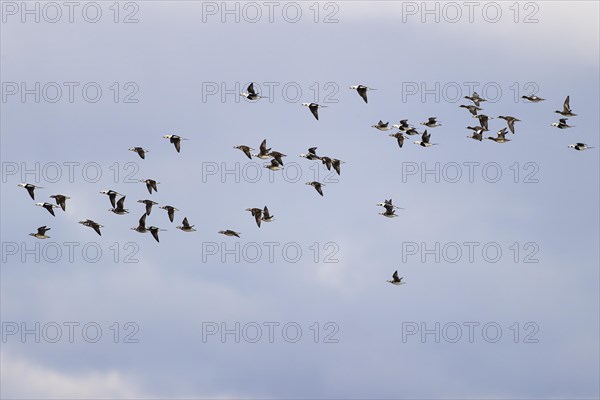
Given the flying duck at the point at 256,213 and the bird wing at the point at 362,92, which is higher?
the bird wing at the point at 362,92

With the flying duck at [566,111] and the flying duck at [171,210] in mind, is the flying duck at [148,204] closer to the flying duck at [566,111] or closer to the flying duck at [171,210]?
the flying duck at [171,210]

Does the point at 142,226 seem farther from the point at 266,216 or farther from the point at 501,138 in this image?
the point at 501,138

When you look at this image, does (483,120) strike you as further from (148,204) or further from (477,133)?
(148,204)

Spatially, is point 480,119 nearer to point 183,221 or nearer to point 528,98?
point 528,98

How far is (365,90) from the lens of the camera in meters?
141

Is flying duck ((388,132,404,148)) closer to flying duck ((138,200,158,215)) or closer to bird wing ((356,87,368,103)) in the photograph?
bird wing ((356,87,368,103))

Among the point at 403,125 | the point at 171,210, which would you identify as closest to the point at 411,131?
the point at 403,125

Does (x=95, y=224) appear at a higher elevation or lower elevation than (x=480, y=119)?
lower

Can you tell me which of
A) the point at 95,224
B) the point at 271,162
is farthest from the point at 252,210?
the point at 95,224

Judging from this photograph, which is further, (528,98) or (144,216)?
(144,216)

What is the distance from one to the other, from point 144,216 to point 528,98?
118 feet

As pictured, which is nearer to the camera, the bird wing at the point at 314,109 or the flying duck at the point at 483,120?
the bird wing at the point at 314,109

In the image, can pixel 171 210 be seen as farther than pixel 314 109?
Yes

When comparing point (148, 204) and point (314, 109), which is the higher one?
point (314, 109)
